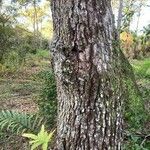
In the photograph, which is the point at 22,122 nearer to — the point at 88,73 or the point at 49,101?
the point at 49,101

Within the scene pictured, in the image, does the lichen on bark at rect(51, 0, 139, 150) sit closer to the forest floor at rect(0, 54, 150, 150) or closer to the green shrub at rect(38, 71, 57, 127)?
the green shrub at rect(38, 71, 57, 127)

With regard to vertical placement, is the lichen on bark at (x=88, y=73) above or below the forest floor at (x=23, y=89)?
above

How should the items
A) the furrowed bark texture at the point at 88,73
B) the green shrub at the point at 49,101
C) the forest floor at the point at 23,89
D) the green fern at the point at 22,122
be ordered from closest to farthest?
1. the furrowed bark texture at the point at 88,73
2. the green fern at the point at 22,122
3. the green shrub at the point at 49,101
4. the forest floor at the point at 23,89

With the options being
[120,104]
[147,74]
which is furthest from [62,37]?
[147,74]

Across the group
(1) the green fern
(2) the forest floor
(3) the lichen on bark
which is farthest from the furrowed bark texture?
(2) the forest floor

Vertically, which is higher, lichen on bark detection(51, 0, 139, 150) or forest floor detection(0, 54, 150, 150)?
lichen on bark detection(51, 0, 139, 150)

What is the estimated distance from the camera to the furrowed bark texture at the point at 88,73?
3277 mm

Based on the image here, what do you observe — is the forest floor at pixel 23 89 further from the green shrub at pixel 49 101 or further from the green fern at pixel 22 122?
the green fern at pixel 22 122

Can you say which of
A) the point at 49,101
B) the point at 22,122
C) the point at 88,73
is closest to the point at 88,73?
the point at 88,73

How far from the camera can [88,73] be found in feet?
10.9

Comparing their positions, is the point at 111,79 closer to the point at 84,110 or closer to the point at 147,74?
the point at 84,110

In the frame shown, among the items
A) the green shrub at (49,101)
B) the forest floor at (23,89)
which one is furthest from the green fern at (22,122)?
the forest floor at (23,89)

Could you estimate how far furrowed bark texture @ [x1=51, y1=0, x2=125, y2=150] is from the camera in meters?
3.28

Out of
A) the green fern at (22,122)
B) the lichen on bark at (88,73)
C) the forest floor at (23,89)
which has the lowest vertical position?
the forest floor at (23,89)
